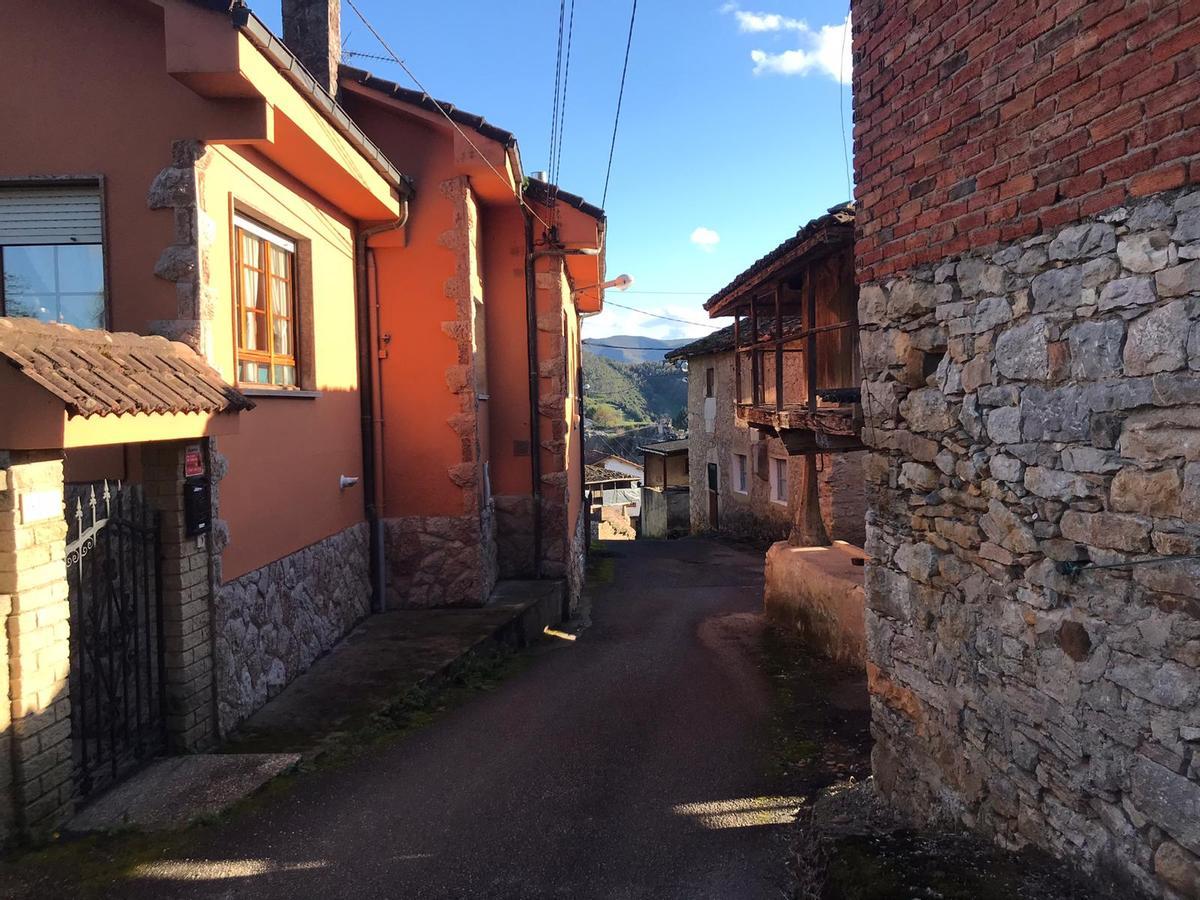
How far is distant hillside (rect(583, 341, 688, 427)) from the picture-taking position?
6744 centimetres

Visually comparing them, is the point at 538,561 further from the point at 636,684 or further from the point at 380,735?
the point at 380,735

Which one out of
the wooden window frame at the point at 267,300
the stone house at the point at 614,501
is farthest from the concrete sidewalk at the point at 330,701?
the stone house at the point at 614,501

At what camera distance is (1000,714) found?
11.3 feet

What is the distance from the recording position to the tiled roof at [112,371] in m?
3.57

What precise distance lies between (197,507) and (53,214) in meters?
2.31

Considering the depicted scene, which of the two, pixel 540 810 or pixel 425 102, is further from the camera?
pixel 425 102

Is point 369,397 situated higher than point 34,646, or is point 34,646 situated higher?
point 369,397

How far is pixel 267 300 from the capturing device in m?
6.54

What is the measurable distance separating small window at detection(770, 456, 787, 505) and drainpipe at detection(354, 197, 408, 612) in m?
11.2

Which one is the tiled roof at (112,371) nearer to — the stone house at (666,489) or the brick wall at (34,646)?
the brick wall at (34,646)

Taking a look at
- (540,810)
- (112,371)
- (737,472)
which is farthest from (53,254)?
(737,472)

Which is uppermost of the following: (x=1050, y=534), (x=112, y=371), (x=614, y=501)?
(x=112, y=371)

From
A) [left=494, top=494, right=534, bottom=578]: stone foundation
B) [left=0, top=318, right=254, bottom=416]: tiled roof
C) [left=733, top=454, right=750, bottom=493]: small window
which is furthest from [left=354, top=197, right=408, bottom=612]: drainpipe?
[left=733, top=454, right=750, bottom=493]: small window

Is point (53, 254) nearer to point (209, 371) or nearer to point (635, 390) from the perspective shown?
point (209, 371)
